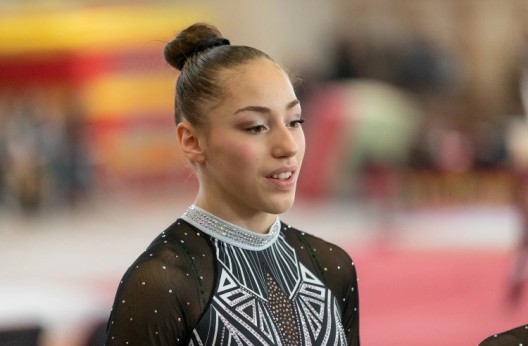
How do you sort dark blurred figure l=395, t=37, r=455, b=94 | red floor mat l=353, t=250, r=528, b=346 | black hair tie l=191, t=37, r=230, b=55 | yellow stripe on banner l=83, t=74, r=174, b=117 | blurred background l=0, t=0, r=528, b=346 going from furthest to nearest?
dark blurred figure l=395, t=37, r=455, b=94 < yellow stripe on banner l=83, t=74, r=174, b=117 < blurred background l=0, t=0, r=528, b=346 < red floor mat l=353, t=250, r=528, b=346 < black hair tie l=191, t=37, r=230, b=55

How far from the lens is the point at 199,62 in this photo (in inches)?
73.2

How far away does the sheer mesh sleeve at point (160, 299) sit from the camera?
167 cm

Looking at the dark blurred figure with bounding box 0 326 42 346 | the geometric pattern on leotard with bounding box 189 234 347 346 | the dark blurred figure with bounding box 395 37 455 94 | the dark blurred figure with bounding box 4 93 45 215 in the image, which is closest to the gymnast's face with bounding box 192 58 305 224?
the geometric pattern on leotard with bounding box 189 234 347 346

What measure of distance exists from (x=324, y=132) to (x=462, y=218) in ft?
5.58

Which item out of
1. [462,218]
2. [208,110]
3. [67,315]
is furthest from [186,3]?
[208,110]

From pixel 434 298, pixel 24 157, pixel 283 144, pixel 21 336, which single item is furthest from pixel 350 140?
pixel 283 144

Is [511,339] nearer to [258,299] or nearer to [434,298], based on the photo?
[258,299]

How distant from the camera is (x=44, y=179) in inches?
371

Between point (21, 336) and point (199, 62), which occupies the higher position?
point (199, 62)

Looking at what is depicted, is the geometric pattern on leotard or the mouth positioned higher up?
the mouth

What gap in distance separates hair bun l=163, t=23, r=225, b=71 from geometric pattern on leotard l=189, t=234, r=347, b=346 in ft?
1.17

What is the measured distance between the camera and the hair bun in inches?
74.6

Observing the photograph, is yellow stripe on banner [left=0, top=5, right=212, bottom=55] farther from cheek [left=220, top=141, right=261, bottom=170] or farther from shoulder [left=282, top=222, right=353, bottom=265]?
cheek [left=220, top=141, right=261, bottom=170]

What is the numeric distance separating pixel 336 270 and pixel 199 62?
1.53 ft
